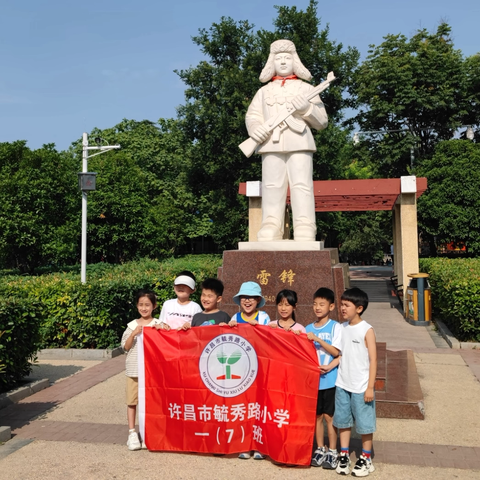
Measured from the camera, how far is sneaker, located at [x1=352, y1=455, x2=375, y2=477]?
140 inches

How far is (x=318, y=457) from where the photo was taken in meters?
3.77

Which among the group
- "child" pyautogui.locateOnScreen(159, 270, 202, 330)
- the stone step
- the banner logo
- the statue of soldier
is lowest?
the stone step

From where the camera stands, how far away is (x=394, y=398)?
16.3 ft

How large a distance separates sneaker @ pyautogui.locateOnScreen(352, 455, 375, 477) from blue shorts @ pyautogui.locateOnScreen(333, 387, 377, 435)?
0.20 meters

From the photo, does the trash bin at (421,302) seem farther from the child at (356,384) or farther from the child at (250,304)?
the child at (356,384)

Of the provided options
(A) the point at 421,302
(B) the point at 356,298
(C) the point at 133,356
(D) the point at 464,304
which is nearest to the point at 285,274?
(C) the point at 133,356

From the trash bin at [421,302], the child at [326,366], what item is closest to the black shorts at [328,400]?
the child at [326,366]

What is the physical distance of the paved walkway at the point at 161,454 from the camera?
370cm

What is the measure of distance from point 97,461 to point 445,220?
17367mm

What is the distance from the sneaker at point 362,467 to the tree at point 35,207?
57.1 ft

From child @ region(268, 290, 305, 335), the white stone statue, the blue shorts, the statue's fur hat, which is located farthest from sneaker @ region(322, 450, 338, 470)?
the statue's fur hat

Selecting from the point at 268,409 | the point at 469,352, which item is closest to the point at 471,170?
the point at 469,352

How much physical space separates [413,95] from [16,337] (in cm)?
1861

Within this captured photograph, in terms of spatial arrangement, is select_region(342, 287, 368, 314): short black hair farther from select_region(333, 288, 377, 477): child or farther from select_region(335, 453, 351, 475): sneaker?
select_region(335, 453, 351, 475): sneaker
